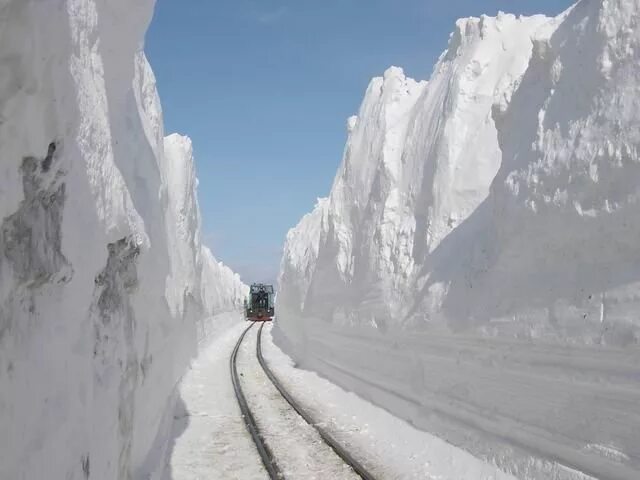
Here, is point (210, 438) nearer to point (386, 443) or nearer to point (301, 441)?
point (301, 441)

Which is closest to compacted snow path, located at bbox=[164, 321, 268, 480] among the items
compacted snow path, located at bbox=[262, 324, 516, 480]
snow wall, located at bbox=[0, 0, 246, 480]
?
snow wall, located at bbox=[0, 0, 246, 480]

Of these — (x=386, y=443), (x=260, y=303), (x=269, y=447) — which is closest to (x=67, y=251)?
(x=269, y=447)

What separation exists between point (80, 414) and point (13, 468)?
1.11 meters

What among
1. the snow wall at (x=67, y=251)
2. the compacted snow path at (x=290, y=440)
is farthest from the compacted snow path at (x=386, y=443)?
the snow wall at (x=67, y=251)

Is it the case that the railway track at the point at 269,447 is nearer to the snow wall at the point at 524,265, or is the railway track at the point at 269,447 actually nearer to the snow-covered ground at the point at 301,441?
the snow-covered ground at the point at 301,441

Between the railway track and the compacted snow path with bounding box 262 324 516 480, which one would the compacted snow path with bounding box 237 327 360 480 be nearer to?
the railway track

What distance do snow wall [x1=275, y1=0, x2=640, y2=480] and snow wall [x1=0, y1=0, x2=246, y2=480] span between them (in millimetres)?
4706

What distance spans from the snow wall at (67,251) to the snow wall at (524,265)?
15.4 ft

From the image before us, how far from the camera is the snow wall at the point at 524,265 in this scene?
19.5 feet

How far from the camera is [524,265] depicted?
758 centimetres

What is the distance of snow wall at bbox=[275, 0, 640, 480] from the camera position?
5.94m

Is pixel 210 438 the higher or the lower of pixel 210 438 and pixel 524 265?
the lower

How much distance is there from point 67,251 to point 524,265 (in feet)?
18.8

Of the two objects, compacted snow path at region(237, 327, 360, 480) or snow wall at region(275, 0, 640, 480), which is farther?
compacted snow path at region(237, 327, 360, 480)
